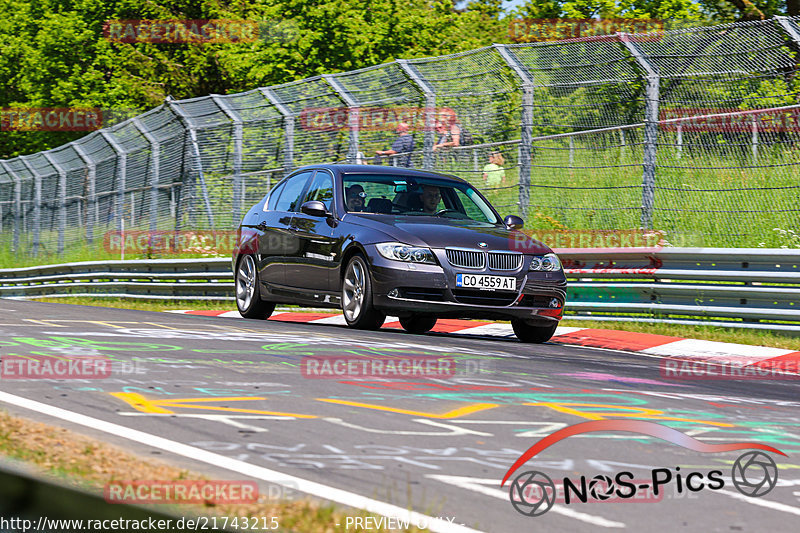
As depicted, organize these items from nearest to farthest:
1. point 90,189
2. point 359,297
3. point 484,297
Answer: point 484,297 → point 359,297 → point 90,189

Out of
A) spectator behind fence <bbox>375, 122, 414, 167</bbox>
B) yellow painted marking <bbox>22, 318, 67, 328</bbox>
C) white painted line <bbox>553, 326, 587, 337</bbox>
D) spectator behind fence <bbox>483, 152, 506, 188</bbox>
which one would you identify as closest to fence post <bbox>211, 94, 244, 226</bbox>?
spectator behind fence <bbox>375, 122, 414, 167</bbox>

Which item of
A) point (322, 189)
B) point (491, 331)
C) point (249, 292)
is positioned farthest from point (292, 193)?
point (491, 331)

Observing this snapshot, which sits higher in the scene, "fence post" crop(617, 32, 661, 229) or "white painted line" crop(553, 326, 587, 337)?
"fence post" crop(617, 32, 661, 229)

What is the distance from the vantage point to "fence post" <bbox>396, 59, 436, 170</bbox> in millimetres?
15641

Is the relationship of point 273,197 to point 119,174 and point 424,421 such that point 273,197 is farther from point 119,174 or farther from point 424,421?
point 119,174

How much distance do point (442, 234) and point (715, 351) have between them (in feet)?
8.74

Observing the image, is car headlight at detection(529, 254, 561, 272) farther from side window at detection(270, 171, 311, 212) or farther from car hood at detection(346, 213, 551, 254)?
side window at detection(270, 171, 311, 212)

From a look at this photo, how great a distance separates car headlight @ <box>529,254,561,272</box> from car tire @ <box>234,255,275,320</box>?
3.82 m

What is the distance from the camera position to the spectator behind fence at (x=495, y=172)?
15.0 metres

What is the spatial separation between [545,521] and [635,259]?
28.6 ft

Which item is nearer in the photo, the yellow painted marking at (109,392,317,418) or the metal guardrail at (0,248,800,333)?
the yellow painted marking at (109,392,317,418)

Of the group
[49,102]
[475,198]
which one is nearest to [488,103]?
[475,198]

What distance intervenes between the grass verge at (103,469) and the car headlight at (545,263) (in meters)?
6.28

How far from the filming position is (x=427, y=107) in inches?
617
